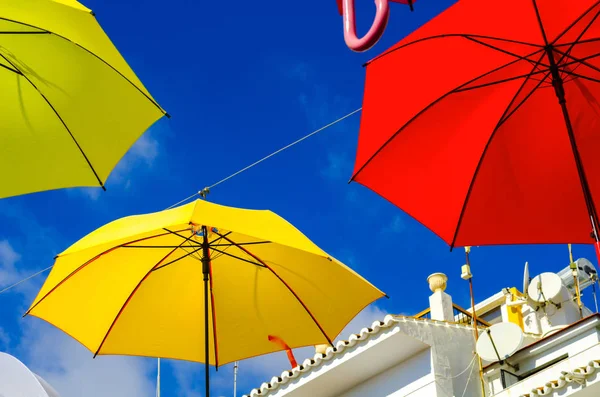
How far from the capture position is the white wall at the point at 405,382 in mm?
17553

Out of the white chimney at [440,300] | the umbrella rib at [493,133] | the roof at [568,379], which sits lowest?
the umbrella rib at [493,133]

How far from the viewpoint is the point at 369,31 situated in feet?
16.8

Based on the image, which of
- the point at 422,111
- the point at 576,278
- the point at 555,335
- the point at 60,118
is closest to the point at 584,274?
the point at 576,278

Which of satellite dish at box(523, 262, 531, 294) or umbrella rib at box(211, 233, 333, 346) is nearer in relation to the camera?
umbrella rib at box(211, 233, 333, 346)

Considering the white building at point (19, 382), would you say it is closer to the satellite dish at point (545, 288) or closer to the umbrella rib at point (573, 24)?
the umbrella rib at point (573, 24)

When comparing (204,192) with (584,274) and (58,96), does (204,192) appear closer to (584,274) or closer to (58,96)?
(58,96)

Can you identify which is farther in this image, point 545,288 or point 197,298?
point 545,288

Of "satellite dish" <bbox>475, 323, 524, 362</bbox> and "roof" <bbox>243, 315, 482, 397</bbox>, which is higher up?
"roof" <bbox>243, 315, 482, 397</bbox>

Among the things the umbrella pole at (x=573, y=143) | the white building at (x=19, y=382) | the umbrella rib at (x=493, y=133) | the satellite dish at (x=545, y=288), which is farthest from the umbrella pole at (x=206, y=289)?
the satellite dish at (x=545, y=288)

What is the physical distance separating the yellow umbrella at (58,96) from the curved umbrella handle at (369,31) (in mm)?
2283

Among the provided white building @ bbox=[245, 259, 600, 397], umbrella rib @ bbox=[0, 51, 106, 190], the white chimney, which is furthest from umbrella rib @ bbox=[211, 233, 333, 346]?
the white chimney

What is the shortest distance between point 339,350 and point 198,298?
962 cm

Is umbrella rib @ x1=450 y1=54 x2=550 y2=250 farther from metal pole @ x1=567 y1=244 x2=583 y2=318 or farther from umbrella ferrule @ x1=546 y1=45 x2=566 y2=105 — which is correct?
metal pole @ x1=567 y1=244 x2=583 y2=318

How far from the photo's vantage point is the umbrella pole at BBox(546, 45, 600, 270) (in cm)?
602
